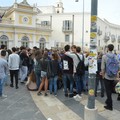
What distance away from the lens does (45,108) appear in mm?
6746

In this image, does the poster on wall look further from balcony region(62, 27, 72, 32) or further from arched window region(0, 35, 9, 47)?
balcony region(62, 27, 72, 32)

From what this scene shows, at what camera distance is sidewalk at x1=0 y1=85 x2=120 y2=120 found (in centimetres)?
597

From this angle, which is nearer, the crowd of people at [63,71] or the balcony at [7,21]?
the crowd of people at [63,71]

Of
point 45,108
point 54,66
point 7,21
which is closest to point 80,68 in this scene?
point 54,66

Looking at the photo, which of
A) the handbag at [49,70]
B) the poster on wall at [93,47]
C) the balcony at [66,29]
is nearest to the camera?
the poster on wall at [93,47]

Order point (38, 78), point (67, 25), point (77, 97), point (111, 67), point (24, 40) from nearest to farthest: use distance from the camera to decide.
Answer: point (111, 67), point (77, 97), point (38, 78), point (24, 40), point (67, 25)

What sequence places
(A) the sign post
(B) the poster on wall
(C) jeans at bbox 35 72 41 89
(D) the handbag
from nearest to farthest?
(A) the sign post
(B) the poster on wall
(D) the handbag
(C) jeans at bbox 35 72 41 89

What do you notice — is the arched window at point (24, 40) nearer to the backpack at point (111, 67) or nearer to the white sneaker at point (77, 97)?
the white sneaker at point (77, 97)

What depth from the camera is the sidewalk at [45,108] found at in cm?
597

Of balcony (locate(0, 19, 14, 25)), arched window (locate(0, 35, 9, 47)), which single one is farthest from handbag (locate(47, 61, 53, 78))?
balcony (locate(0, 19, 14, 25))

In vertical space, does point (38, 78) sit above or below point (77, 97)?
above

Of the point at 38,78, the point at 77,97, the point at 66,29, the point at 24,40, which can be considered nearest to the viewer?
the point at 77,97

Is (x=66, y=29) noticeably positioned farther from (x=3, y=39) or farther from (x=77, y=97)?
(x=77, y=97)

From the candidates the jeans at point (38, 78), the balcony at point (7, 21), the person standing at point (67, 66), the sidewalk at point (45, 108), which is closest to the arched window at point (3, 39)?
the balcony at point (7, 21)
